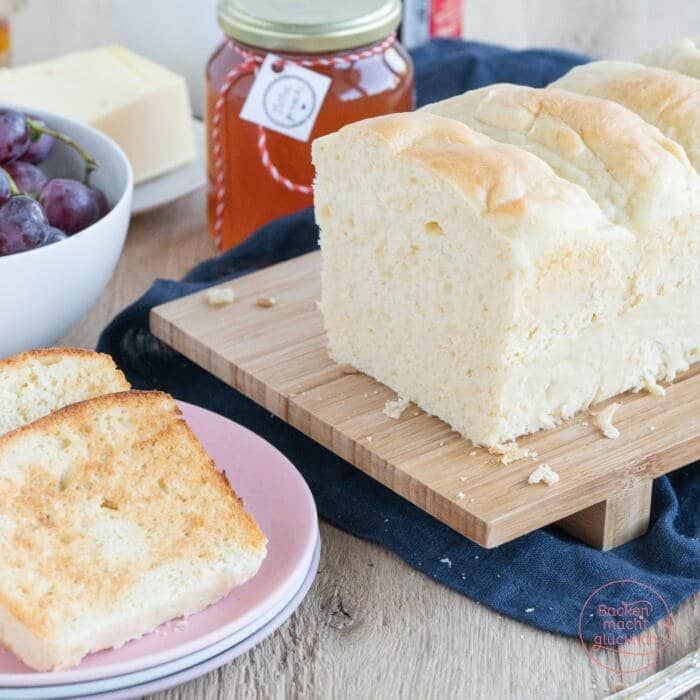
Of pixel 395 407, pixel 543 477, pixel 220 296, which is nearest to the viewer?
pixel 543 477

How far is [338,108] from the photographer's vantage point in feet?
9.56

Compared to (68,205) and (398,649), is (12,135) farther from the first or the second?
(398,649)

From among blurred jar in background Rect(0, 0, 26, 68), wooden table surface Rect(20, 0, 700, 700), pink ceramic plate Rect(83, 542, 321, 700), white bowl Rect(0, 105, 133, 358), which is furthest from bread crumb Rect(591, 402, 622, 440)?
blurred jar in background Rect(0, 0, 26, 68)

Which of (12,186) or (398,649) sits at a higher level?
(12,186)

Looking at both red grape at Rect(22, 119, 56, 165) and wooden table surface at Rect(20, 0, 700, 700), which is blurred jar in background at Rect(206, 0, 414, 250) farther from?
Result: wooden table surface at Rect(20, 0, 700, 700)

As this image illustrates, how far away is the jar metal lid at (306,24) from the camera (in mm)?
2822

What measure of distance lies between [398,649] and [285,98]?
1.43 m

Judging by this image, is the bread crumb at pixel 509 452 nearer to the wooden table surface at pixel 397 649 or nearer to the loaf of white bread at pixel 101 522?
the wooden table surface at pixel 397 649

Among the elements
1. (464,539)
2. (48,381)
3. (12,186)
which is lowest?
(464,539)

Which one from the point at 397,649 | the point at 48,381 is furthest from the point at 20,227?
the point at 397,649

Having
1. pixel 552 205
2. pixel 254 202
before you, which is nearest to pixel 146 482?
pixel 552 205

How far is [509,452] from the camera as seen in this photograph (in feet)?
6.88

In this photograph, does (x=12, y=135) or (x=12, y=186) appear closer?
(x=12, y=186)

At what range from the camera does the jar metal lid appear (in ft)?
9.26
